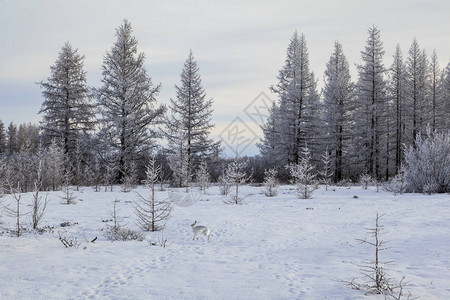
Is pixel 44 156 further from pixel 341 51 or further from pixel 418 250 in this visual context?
pixel 341 51

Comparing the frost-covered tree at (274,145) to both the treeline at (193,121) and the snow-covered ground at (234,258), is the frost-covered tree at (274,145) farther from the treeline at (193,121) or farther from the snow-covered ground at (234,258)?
the snow-covered ground at (234,258)

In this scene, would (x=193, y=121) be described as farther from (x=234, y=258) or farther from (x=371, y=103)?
(x=234, y=258)

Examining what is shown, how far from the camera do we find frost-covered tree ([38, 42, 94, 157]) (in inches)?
1081

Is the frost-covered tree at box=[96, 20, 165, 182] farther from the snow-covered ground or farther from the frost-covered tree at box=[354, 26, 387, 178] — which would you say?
the frost-covered tree at box=[354, 26, 387, 178]

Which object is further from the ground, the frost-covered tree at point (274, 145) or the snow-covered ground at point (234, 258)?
the frost-covered tree at point (274, 145)

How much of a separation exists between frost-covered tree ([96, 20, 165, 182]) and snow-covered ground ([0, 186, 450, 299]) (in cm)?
1239

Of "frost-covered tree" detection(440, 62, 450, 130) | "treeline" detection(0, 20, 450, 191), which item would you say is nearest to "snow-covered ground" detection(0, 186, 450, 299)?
"treeline" detection(0, 20, 450, 191)

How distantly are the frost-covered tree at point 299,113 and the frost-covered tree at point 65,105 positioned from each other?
17.9m

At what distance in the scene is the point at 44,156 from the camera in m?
21.2

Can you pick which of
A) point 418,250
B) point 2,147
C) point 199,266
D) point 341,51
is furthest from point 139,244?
point 2,147

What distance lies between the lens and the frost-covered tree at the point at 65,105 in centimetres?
2745

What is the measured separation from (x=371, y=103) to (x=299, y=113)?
8.04 metres

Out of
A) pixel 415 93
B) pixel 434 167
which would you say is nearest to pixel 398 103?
pixel 415 93

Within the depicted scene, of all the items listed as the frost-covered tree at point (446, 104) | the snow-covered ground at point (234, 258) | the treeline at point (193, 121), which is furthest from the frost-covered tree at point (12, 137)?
the frost-covered tree at point (446, 104)
